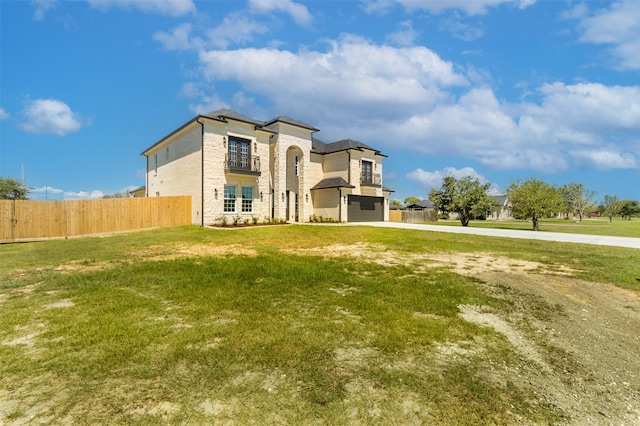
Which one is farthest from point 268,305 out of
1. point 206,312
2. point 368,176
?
point 368,176

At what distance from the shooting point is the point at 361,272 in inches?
303

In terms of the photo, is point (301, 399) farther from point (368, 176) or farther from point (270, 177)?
point (368, 176)

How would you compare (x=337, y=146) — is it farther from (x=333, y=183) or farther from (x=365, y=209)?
(x=365, y=209)

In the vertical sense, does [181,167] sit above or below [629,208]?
above

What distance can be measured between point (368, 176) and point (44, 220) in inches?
1050

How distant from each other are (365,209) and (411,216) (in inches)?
594

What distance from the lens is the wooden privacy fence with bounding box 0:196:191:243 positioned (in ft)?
54.7

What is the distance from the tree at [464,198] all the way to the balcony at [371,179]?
273 inches

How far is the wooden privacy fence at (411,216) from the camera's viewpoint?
40312 mm

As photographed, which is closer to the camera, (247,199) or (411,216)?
Result: (247,199)

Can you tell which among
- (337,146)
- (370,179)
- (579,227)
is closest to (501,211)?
(579,227)

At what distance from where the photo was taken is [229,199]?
22.5 m

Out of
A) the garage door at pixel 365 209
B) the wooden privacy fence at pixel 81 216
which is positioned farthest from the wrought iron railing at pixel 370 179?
the wooden privacy fence at pixel 81 216

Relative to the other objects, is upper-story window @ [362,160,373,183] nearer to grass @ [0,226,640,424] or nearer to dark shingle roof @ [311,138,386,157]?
dark shingle roof @ [311,138,386,157]
